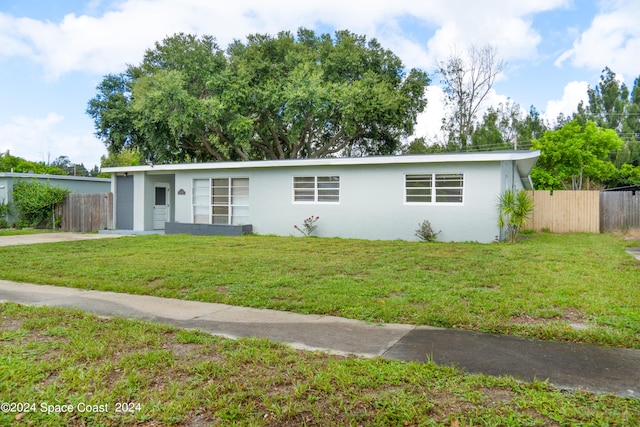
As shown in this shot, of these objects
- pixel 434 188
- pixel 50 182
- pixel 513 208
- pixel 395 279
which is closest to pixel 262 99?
pixel 50 182

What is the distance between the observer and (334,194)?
1546 centimetres

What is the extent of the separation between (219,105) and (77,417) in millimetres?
21217

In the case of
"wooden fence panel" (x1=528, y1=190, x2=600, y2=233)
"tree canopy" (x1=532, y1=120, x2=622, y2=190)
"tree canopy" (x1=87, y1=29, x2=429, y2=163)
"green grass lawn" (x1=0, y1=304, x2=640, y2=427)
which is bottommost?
"green grass lawn" (x1=0, y1=304, x2=640, y2=427)

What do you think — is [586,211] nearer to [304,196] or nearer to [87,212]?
[304,196]

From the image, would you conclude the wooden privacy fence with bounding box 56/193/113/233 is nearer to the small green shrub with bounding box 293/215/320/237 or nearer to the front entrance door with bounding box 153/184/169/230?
the front entrance door with bounding box 153/184/169/230

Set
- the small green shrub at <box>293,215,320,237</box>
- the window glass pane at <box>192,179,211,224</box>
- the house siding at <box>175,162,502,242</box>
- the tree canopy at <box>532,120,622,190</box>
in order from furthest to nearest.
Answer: the tree canopy at <box>532,120,622,190</box> → the window glass pane at <box>192,179,211,224</box> → the small green shrub at <box>293,215,320,237</box> → the house siding at <box>175,162,502,242</box>

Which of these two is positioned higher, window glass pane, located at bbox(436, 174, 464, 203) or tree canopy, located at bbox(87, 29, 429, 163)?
tree canopy, located at bbox(87, 29, 429, 163)

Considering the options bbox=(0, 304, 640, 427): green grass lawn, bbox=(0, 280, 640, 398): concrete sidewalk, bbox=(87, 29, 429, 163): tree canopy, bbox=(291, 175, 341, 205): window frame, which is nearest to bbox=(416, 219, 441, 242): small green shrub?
bbox=(291, 175, 341, 205): window frame

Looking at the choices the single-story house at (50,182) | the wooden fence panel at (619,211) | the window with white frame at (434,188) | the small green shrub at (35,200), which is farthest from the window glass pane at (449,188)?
the single-story house at (50,182)

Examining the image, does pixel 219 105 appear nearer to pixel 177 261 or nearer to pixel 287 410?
pixel 177 261

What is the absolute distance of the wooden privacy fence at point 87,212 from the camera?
1917 cm

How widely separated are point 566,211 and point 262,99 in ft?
51.6

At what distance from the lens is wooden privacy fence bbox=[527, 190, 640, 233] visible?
18.1 metres

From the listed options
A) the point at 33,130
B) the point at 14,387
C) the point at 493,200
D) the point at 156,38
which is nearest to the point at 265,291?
the point at 14,387
